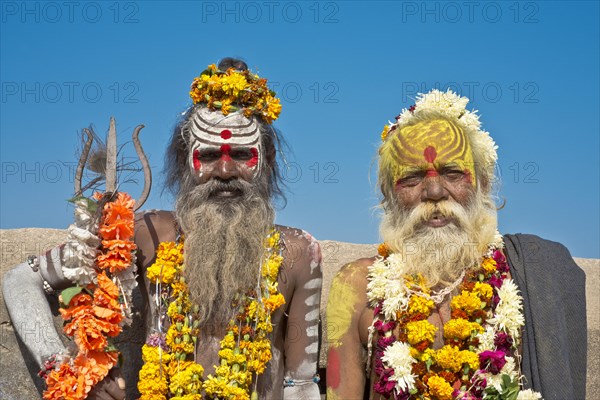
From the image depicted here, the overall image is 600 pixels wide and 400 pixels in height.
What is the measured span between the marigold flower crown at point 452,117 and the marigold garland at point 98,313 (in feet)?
5.89

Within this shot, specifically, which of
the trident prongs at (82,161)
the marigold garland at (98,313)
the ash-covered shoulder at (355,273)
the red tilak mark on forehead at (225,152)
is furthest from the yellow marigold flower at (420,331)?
the trident prongs at (82,161)

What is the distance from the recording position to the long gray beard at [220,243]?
4406 millimetres

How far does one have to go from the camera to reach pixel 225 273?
447cm

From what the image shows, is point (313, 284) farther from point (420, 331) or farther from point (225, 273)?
point (420, 331)

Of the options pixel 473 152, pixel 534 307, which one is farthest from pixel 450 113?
pixel 534 307

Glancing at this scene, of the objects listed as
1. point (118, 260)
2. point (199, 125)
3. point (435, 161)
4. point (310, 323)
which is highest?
point (199, 125)

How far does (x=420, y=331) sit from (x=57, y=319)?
7.93ft

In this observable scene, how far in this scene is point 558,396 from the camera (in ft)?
13.1

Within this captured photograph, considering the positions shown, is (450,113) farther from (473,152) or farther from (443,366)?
(443,366)

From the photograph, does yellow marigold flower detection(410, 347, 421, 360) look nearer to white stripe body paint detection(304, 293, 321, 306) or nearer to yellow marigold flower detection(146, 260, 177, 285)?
white stripe body paint detection(304, 293, 321, 306)

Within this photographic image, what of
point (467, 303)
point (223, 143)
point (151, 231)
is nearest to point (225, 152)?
point (223, 143)

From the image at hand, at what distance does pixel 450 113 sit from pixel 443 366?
1.63 m

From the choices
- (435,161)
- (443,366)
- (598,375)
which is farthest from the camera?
(598,375)

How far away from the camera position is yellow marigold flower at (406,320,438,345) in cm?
396
